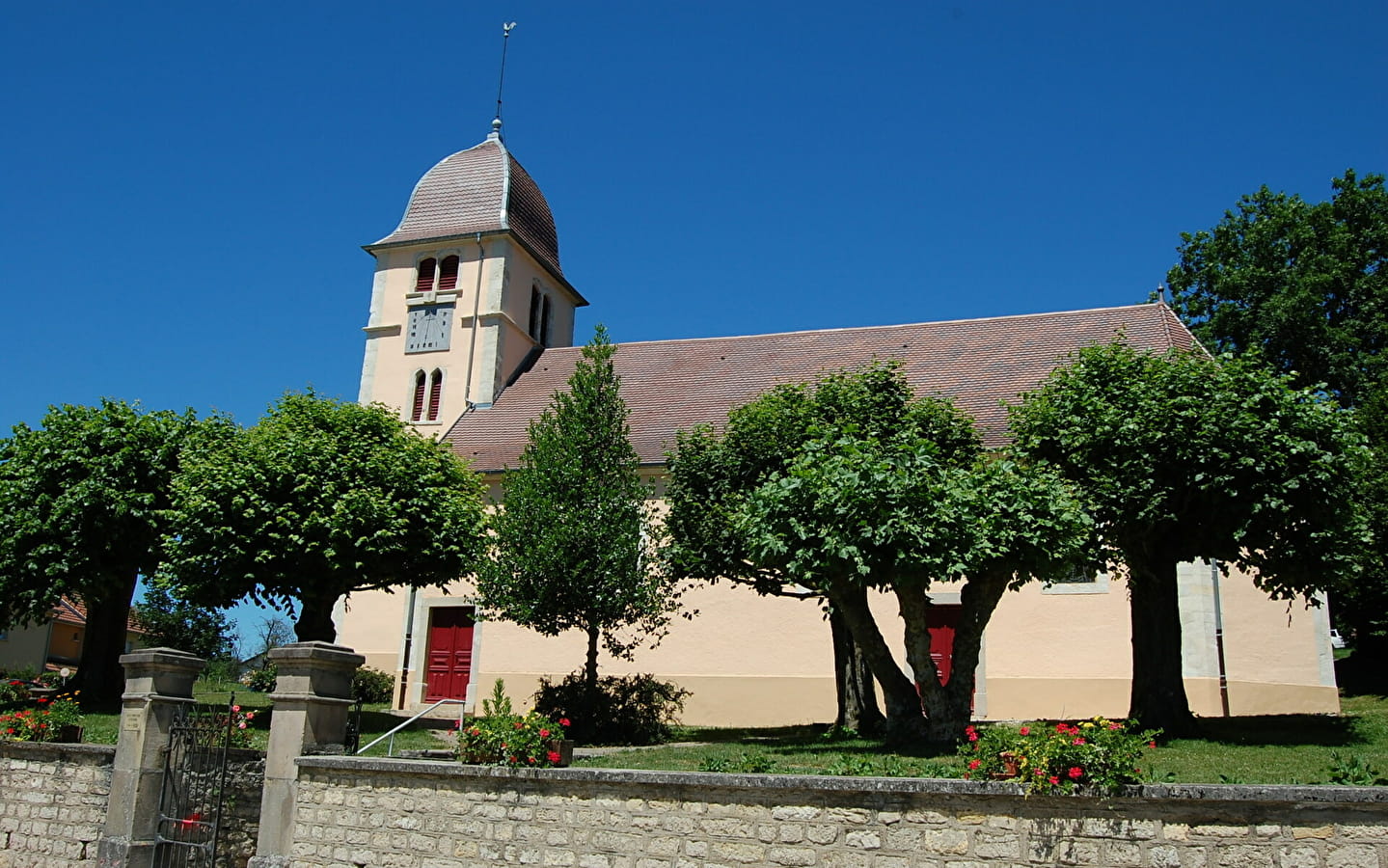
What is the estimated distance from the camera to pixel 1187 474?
1488cm

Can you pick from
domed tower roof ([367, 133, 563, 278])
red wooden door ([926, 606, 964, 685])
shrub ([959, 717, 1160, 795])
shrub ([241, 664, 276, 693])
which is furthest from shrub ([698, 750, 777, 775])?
domed tower roof ([367, 133, 563, 278])

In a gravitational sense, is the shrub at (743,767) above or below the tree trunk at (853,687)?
below

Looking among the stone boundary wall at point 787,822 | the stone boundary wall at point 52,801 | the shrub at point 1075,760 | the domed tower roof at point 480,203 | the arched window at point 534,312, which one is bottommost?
the stone boundary wall at point 52,801

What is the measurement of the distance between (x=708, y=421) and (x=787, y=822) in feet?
56.9

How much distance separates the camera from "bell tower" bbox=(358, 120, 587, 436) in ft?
100

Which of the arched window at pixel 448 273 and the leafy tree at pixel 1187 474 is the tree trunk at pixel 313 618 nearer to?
the leafy tree at pixel 1187 474

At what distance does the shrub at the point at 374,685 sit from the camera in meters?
23.4

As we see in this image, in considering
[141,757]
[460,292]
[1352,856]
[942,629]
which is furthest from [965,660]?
[460,292]

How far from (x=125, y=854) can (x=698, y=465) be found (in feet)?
31.5

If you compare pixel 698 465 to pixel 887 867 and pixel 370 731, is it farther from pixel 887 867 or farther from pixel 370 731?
pixel 887 867

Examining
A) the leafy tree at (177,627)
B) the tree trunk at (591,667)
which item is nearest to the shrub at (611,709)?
the tree trunk at (591,667)

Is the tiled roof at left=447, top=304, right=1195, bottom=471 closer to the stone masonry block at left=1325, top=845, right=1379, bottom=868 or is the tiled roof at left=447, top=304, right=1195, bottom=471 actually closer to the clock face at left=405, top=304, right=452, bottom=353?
the clock face at left=405, top=304, right=452, bottom=353

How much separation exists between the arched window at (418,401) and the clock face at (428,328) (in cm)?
75

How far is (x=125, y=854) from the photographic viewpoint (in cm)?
1197
